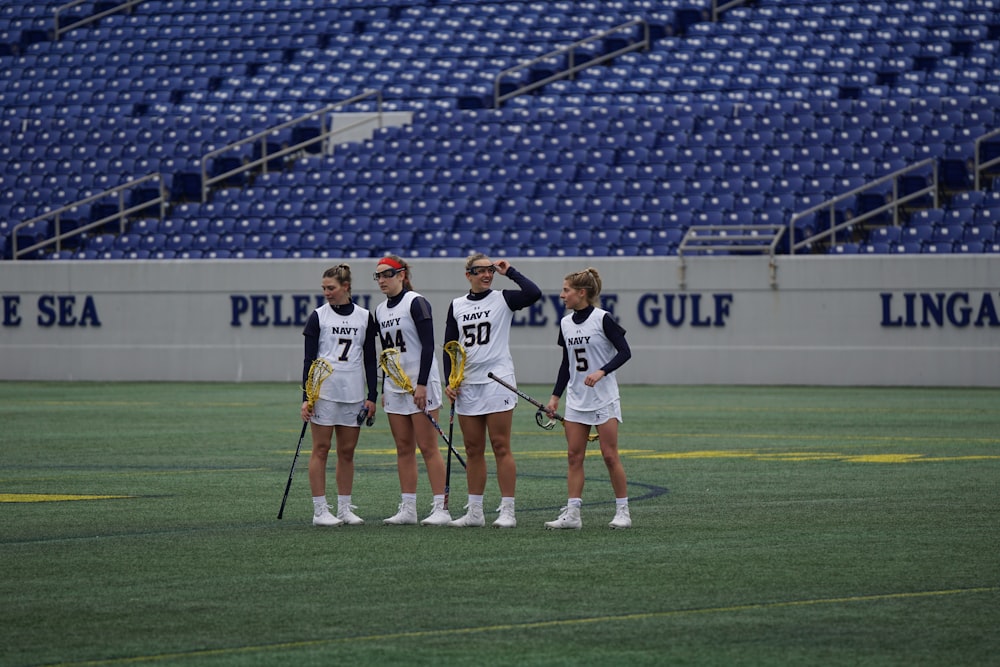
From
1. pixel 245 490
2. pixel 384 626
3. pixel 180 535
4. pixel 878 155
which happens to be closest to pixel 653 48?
pixel 878 155

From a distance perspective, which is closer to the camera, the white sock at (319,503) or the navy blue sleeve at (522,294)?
the navy blue sleeve at (522,294)

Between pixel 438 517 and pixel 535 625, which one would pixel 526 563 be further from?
pixel 438 517

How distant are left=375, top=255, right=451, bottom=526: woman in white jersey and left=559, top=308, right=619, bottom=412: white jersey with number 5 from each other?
0.93 m

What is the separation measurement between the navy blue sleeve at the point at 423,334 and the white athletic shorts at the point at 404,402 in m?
0.14

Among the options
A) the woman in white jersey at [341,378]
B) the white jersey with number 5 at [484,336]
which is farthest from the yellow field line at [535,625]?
the woman in white jersey at [341,378]

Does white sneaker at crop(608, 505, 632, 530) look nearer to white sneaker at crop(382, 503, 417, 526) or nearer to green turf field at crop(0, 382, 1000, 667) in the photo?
green turf field at crop(0, 382, 1000, 667)

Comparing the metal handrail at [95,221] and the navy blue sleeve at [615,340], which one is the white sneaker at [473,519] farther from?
the metal handrail at [95,221]

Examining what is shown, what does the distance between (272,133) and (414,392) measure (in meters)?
25.8

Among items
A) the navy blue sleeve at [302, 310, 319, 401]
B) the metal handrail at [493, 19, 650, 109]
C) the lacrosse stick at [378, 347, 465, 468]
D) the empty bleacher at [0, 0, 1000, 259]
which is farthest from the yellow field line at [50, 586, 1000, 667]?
the metal handrail at [493, 19, 650, 109]

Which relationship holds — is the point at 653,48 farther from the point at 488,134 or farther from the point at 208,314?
the point at 208,314

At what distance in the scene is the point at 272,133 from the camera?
1419 inches

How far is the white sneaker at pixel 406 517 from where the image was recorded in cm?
1099

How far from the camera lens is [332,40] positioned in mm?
40250

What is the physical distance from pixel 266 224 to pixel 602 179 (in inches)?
266
